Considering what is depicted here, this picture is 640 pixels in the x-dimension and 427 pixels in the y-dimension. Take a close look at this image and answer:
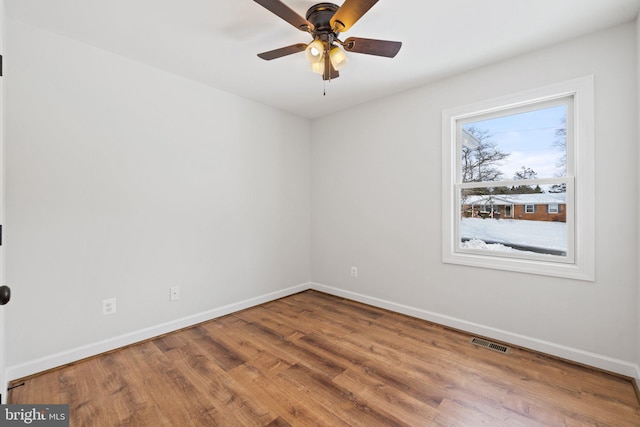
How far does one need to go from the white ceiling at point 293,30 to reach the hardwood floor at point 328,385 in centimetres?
245

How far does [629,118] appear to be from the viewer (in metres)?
2.04

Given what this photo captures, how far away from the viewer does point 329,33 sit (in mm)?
1930

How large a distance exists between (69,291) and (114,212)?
26.2 inches

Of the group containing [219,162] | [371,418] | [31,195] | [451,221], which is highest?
[219,162]

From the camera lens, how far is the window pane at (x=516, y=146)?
2.40m

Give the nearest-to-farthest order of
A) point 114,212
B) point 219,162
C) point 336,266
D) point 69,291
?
point 69,291 → point 114,212 → point 219,162 → point 336,266

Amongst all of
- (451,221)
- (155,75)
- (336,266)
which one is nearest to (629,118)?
(451,221)

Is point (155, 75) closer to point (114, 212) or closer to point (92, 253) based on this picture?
point (114, 212)

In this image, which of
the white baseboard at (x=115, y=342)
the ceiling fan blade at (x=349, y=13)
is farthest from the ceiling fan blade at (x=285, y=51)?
the white baseboard at (x=115, y=342)

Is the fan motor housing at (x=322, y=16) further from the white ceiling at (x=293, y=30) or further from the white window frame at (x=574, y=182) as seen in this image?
the white window frame at (x=574, y=182)

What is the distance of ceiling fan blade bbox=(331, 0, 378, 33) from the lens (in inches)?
60.5

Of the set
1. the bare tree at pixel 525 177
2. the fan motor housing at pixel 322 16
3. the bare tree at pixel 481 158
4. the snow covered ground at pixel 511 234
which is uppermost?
the fan motor housing at pixel 322 16

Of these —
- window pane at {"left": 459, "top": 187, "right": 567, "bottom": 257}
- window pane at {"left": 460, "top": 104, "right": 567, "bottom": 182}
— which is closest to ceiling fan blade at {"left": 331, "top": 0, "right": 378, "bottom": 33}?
window pane at {"left": 460, "top": 104, "right": 567, "bottom": 182}

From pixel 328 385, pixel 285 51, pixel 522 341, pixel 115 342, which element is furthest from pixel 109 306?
pixel 522 341
